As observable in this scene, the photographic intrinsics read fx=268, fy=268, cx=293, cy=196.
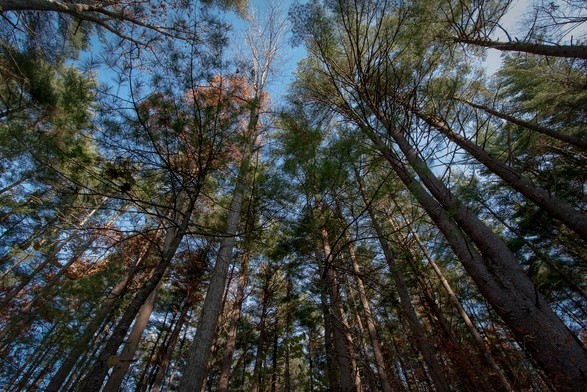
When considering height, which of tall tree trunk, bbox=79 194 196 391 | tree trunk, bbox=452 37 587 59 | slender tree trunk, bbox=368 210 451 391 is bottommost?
tall tree trunk, bbox=79 194 196 391

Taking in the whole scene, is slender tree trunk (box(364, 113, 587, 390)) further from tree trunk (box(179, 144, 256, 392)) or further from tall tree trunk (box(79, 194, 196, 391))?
tall tree trunk (box(79, 194, 196, 391))

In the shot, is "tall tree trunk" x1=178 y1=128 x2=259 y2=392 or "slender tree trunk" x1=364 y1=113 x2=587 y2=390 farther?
"tall tree trunk" x1=178 y1=128 x2=259 y2=392

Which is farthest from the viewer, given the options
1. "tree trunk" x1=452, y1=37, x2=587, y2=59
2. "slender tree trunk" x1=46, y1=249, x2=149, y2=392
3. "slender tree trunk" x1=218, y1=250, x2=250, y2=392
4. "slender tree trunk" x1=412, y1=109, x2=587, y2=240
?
"slender tree trunk" x1=218, y1=250, x2=250, y2=392

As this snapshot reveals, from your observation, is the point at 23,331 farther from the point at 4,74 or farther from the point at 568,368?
the point at 568,368

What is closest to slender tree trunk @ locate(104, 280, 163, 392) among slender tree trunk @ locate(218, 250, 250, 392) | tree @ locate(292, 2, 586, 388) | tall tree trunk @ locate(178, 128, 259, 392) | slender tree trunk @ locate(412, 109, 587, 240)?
slender tree trunk @ locate(218, 250, 250, 392)

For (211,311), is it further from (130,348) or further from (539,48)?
(539,48)

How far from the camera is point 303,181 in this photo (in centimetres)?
457

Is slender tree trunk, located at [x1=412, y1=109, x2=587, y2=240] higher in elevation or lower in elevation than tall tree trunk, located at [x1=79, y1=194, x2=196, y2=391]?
higher

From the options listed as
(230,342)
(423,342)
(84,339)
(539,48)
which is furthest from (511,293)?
(84,339)

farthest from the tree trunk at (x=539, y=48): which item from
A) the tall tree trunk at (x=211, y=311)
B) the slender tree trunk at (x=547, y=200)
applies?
the tall tree trunk at (x=211, y=311)

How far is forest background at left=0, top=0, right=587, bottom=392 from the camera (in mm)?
3076

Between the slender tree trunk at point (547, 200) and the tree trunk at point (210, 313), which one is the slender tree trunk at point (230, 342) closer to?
the tree trunk at point (210, 313)

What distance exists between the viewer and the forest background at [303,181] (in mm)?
3076

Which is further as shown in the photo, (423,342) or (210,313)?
(423,342)
